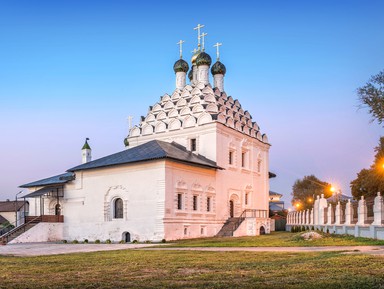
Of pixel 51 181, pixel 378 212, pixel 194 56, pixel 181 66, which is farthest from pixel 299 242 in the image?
pixel 194 56

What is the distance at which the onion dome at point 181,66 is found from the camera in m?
36.9

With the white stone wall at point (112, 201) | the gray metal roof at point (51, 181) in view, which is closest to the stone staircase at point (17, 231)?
the white stone wall at point (112, 201)

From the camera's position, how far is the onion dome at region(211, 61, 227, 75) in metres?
37.4

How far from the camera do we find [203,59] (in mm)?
35875

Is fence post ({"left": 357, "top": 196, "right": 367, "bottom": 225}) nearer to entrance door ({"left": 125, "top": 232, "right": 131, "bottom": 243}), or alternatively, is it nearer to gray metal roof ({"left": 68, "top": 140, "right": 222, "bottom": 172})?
gray metal roof ({"left": 68, "top": 140, "right": 222, "bottom": 172})

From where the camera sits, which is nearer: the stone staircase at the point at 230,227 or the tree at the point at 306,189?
the stone staircase at the point at 230,227

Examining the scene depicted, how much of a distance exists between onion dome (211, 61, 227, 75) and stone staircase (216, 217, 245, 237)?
42.5 ft

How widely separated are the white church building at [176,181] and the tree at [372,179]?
29.8ft

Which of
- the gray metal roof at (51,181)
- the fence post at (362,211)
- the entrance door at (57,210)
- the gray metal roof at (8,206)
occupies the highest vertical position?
the gray metal roof at (51,181)

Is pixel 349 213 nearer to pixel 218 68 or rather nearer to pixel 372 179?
pixel 218 68

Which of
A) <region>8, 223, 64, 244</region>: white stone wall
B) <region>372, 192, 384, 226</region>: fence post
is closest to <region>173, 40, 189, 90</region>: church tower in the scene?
<region>8, 223, 64, 244</region>: white stone wall

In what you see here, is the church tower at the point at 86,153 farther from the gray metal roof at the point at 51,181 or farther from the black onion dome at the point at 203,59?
the black onion dome at the point at 203,59

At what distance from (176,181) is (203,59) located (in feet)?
44.0

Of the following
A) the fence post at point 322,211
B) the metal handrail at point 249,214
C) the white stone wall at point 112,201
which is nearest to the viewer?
the white stone wall at point 112,201
